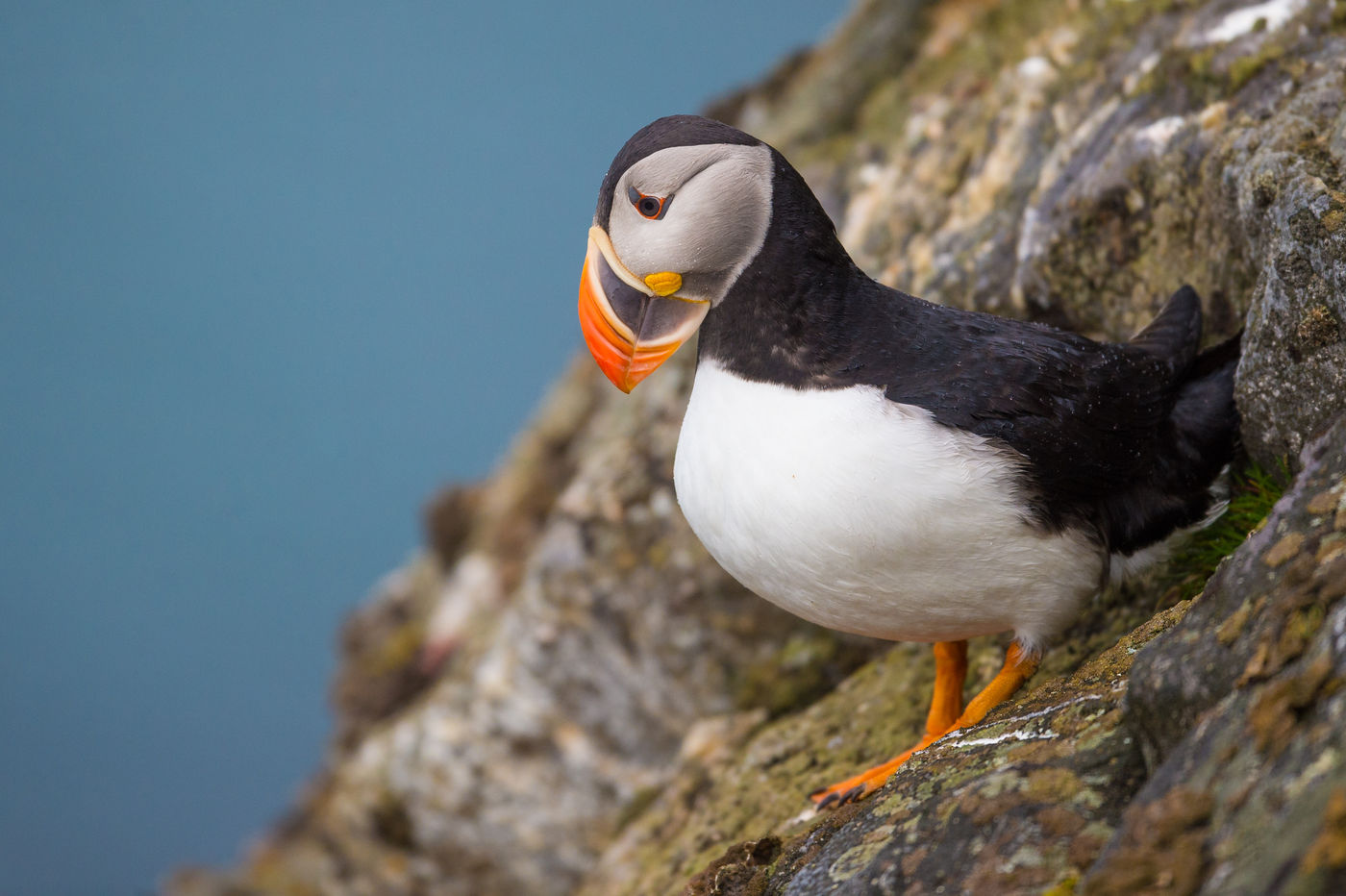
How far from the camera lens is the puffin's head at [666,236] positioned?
3.66m

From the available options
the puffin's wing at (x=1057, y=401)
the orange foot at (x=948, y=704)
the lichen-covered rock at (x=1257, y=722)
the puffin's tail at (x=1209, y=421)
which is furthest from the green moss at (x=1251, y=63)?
the lichen-covered rock at (x=1257, y=722)

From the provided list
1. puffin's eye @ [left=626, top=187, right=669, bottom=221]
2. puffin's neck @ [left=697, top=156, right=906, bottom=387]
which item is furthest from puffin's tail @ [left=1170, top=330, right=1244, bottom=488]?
puffin's eye @ [left=626, top=187, right=669, bottom=221]

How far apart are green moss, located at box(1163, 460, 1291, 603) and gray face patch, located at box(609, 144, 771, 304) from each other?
1884mm

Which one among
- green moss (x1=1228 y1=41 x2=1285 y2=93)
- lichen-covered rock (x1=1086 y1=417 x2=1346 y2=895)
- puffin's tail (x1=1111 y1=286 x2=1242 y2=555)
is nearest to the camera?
lichen-covered rock (x1=1086 y1=417 x2=1346 y2=895)

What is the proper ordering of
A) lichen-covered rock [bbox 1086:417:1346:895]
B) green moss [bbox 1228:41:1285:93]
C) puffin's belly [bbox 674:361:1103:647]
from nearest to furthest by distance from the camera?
lichen-covered rock [bbox 1086:417:1346:895], puffin's belly [bbox 674:361:1103:647], green moss [bbox 1228:41:1285:93]

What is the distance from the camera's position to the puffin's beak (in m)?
3.73

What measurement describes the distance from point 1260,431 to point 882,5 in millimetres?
6902

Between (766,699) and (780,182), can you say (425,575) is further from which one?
(780,182)

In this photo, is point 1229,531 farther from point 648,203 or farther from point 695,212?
point 648,203

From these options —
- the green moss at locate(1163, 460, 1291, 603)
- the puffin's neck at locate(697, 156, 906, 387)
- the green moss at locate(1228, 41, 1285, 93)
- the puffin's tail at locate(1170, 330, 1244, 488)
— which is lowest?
the green moss at locate(1163, 460, 1291, 603)

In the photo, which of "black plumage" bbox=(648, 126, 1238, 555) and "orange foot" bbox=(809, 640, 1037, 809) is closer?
"black plumage" bbox=(648, 126, 1238, 555)

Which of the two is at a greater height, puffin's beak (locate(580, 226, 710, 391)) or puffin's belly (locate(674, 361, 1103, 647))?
puffin's beak (locate(580, 226, 710, 391))

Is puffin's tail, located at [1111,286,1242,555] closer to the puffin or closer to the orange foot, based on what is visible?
the puffin

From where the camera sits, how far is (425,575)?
40.1 feet
